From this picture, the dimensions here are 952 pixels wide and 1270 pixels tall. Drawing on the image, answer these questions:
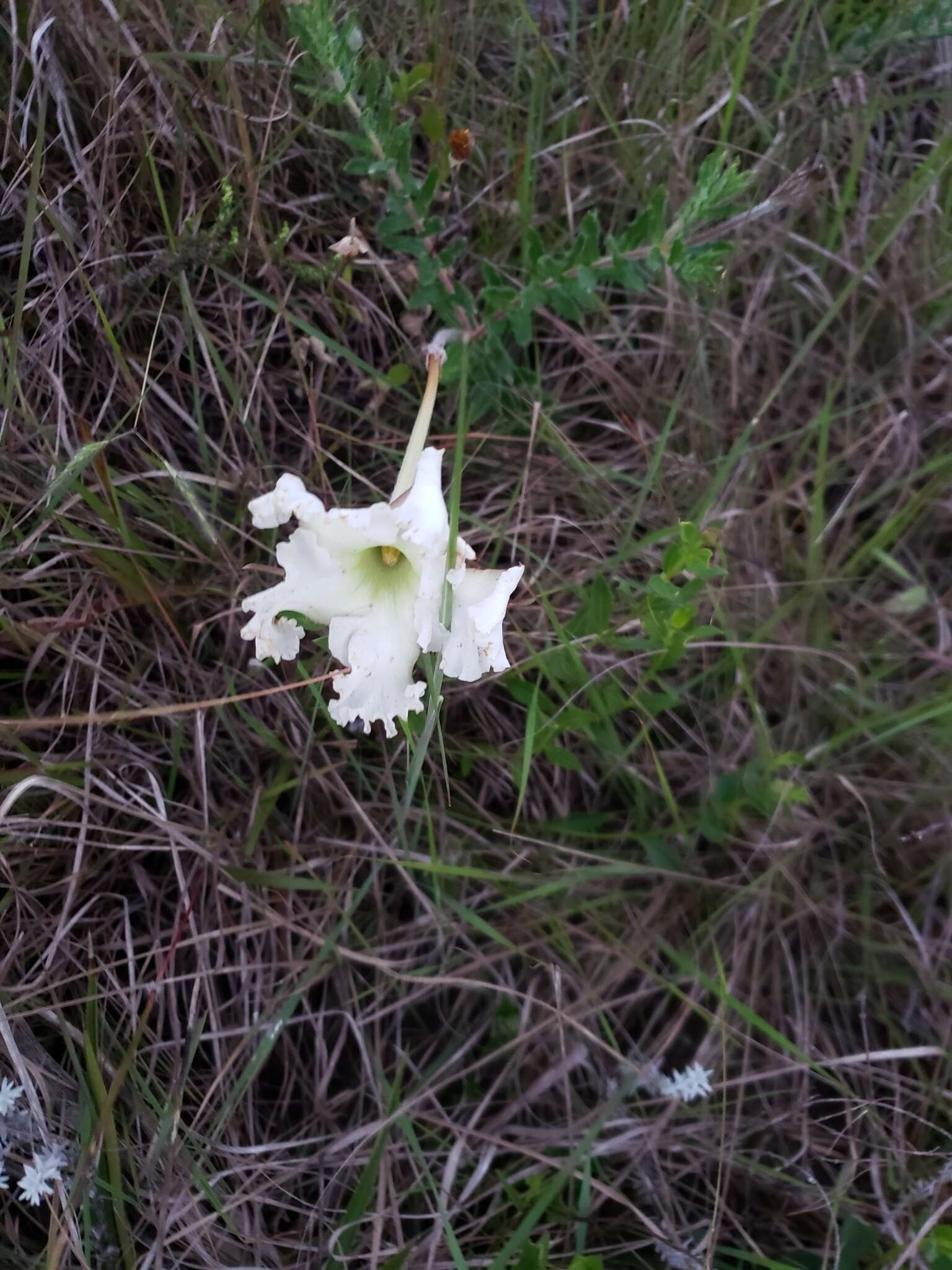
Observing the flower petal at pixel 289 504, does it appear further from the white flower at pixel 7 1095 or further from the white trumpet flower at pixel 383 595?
the white flower at pixel 7 1095

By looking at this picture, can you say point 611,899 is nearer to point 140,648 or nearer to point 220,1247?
Result: point 220,1247

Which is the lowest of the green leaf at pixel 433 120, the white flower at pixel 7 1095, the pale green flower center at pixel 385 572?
the white flower at pixel 7 1095

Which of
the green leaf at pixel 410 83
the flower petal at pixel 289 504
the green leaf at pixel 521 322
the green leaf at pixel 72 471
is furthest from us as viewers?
the green leaf at pixel 521 322

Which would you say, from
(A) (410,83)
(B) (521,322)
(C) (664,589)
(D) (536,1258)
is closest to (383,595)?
(C) (664,589)

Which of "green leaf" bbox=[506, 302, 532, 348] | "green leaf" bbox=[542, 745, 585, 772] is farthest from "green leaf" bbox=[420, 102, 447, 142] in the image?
"green leaf" bbox=[542, 745, 585, 772]

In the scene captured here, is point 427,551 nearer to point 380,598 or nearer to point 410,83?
point 380,598

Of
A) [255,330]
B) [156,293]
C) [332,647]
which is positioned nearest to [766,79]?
[255,330]

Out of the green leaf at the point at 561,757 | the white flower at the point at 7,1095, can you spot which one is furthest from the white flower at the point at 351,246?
the white flower at the point at 7,1095

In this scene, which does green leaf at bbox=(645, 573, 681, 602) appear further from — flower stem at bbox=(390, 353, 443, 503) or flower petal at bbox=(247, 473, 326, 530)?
flower petal at bbox=(247, 473, 326, 530)

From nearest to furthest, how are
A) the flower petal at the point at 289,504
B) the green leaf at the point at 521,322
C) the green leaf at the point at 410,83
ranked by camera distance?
1. the flower petal at the point at 289,504
2. the green leaf at the point at 410,83
3. the green leaf at the point at 521,322
